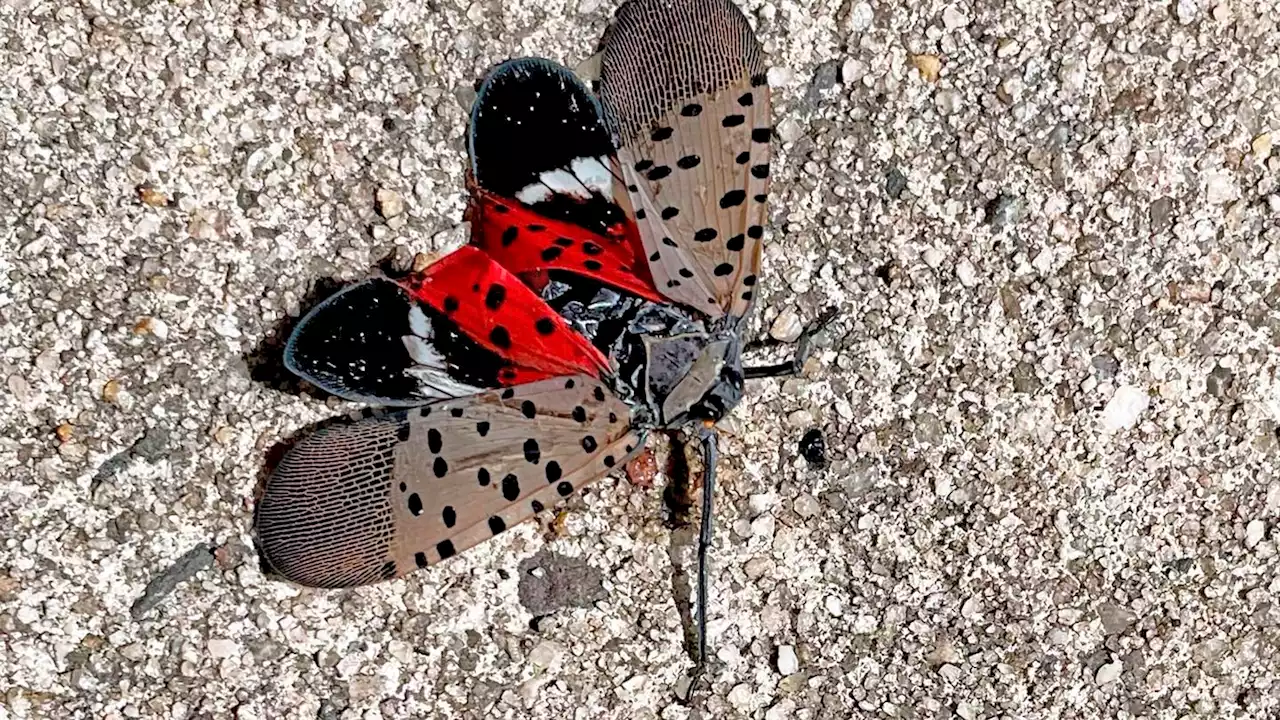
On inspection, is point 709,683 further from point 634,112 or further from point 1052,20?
point 1052,20

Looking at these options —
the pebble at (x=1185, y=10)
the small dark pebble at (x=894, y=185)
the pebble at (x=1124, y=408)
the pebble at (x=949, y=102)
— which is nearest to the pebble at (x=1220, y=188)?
the pebble at (x=1185, y=10)

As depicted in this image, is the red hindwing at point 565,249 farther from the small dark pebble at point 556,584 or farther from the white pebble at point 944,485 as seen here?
the white pebble at point 944,485

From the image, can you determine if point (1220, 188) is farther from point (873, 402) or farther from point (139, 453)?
point (139, 453)

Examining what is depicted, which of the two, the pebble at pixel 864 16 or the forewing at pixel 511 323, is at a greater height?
the pebble at pixel 864 16

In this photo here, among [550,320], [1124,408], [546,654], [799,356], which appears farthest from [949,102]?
[546,654]

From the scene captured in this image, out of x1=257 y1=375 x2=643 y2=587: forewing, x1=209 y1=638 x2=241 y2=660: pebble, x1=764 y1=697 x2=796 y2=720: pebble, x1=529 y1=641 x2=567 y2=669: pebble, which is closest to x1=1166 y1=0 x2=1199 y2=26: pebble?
x1=257 y1=375 x2=643 y2=587: forewing

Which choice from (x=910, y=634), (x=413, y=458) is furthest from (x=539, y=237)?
(x=910, y=634)
